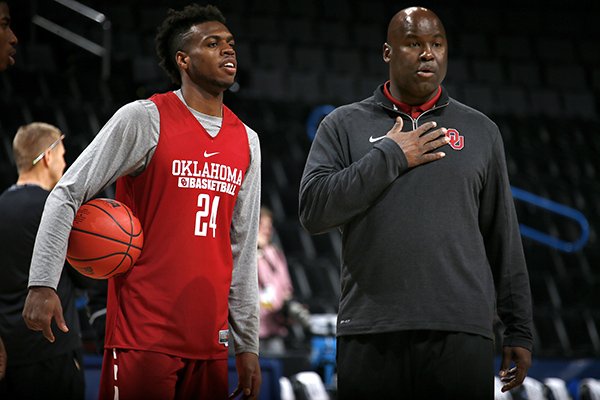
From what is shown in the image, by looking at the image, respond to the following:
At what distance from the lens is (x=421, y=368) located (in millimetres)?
2330

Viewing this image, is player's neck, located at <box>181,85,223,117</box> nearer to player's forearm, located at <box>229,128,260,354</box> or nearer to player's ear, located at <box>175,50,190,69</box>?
player's ear, located at <box>175,50,190,69</box>

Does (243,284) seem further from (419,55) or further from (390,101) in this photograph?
(419,55)

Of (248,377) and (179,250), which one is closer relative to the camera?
(179,250)

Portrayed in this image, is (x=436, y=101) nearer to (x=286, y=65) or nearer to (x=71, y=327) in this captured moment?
(x=71, y=327)

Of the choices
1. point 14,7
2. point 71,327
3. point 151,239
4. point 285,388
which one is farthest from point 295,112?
point 151,239

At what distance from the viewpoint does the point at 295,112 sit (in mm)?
8727

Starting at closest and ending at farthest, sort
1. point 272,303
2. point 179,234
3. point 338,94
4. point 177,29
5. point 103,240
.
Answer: point 103,240 → point 179,234 → point 177,29 → point 272,303 → point 338,94

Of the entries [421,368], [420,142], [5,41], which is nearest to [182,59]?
[5,41]

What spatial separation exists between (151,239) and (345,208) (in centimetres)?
58

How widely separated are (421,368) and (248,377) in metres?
0.58

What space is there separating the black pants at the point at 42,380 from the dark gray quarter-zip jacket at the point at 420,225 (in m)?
1.28

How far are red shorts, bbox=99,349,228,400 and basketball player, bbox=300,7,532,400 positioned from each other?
0.39 meters

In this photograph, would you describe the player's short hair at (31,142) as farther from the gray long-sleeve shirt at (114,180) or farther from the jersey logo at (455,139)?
the jersey logo at (455,139)

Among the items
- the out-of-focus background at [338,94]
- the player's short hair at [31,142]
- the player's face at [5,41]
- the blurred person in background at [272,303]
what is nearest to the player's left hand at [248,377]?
the player's face at [5,41]
